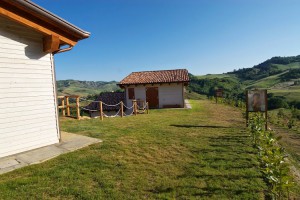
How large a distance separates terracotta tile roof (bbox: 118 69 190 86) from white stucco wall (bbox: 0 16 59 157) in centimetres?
1644

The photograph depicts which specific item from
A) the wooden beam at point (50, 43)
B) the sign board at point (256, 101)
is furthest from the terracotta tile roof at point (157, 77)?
the wooden beam at point (50, 43)

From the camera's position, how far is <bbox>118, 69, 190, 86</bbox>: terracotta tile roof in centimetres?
2231

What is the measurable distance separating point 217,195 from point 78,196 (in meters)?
2.56

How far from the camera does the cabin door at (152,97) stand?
2258 cm

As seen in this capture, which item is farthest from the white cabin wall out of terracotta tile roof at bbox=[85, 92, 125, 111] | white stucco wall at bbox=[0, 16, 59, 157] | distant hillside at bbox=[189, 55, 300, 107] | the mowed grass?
distant hillside at bbox=[189, 55, 300, 107]

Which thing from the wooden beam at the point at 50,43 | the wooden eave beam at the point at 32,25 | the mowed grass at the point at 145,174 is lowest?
the mowed grass at the point at 145,174

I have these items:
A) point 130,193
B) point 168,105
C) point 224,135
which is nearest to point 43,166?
point 130,193

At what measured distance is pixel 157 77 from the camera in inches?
942

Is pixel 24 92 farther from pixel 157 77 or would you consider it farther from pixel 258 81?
pixel 258 81

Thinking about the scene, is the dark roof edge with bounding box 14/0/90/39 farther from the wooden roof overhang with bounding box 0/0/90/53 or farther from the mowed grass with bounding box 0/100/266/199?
the mowed grass with bounding box 0/100/266/199

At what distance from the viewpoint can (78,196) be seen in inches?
145

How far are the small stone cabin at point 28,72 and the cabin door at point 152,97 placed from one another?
53.0ft

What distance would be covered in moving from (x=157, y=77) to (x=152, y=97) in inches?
108

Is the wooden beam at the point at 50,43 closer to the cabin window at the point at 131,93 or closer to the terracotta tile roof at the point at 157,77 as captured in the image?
the terracotta tile roof at the point at 157,77
